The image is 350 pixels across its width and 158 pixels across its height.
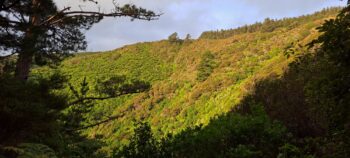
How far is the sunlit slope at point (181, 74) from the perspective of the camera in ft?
155

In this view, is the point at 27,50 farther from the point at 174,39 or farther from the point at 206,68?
the point at 174,39

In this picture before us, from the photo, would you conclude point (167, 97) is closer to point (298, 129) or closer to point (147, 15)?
point (147, 15)

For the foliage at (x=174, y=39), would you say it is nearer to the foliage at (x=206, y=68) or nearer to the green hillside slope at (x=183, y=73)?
the green hillside slope at (x=183, y=73)

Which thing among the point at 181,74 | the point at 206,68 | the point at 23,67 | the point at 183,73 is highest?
the point at 23,67

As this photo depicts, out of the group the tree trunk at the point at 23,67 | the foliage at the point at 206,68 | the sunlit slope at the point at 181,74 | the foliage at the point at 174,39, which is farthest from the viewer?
the foliage at the point at 174,39

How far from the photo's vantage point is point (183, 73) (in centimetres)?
8181

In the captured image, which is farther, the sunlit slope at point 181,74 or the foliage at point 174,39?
the foliage at point 174,39

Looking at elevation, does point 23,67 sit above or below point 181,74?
above

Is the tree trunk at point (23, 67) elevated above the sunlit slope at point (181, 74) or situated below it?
above

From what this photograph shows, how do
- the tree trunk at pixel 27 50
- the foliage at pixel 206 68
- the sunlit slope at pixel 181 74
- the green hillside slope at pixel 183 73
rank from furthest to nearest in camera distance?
the foliage at pixel 206 68 < the sunlit slope at pixel 181 74 < the green hillside slope at pixel 183 73 < the tree trunk at pixel 27 50

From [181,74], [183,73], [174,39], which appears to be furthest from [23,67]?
[174,39]

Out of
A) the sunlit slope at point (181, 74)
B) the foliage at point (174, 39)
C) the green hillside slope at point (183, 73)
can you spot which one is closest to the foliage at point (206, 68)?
the green hillside slope at point (183, 73)

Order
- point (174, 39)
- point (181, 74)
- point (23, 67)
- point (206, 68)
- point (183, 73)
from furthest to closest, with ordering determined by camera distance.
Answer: point (174, 39), point (183, 73), point (181, 74), point (206, 68), point (23, 67)

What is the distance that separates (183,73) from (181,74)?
581 millimetres
